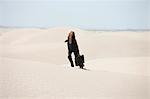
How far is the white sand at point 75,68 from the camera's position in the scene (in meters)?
2.50

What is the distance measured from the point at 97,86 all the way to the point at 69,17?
581mm

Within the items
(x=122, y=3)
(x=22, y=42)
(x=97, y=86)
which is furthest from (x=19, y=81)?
(x=122, y=3)

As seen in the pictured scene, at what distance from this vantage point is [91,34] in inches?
105

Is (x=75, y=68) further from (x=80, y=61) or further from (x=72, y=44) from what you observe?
(x=72, y=44)

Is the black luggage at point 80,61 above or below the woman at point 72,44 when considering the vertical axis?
below

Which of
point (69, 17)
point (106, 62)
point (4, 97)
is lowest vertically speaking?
point (4, 97)

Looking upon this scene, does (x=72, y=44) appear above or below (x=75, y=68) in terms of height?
above

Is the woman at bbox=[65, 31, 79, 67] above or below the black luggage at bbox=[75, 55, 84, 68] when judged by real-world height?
above

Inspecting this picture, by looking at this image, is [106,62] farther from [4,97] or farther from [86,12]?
[4,97]

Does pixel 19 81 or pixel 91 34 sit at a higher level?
pixel 91 34

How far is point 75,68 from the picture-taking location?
260cm

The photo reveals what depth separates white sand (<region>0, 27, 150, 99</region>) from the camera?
2.50 m

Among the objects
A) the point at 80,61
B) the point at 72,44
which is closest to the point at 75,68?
the point at 80,61

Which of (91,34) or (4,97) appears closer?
(4,97)
